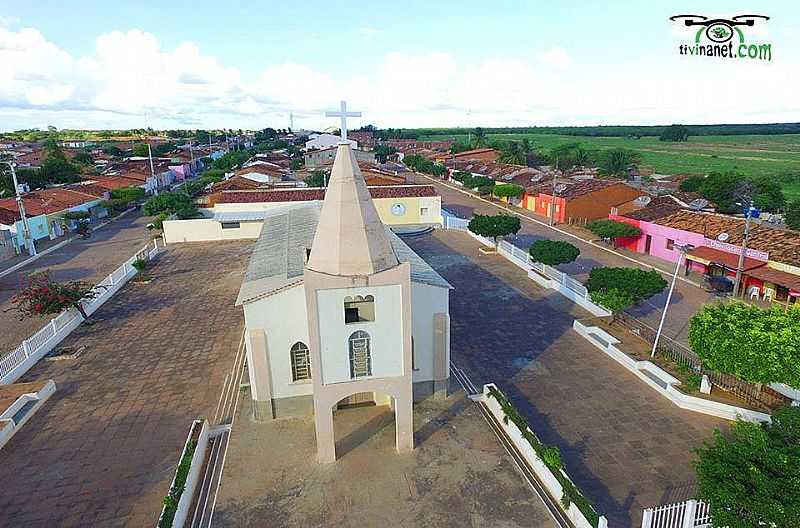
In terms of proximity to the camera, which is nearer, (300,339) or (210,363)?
(300,339)

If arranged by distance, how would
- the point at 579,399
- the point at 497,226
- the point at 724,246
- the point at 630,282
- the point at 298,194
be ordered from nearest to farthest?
the point at 579,399, the point at 630,282, the point at 724,246, the point at 497,226, the point at 298,194

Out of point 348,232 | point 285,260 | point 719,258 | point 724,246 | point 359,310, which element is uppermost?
point 348,232

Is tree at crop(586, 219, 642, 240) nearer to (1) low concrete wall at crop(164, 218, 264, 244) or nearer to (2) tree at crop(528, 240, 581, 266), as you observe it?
(2) tree at crop(528, 240, 581, 266)

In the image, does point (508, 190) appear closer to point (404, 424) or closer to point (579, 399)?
point (579, 399)

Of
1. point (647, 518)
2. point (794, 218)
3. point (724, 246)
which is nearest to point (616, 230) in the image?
point (724, 246)

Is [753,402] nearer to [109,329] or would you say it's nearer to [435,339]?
[435,339]

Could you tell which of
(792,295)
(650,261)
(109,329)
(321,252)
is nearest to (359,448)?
(321,252)
